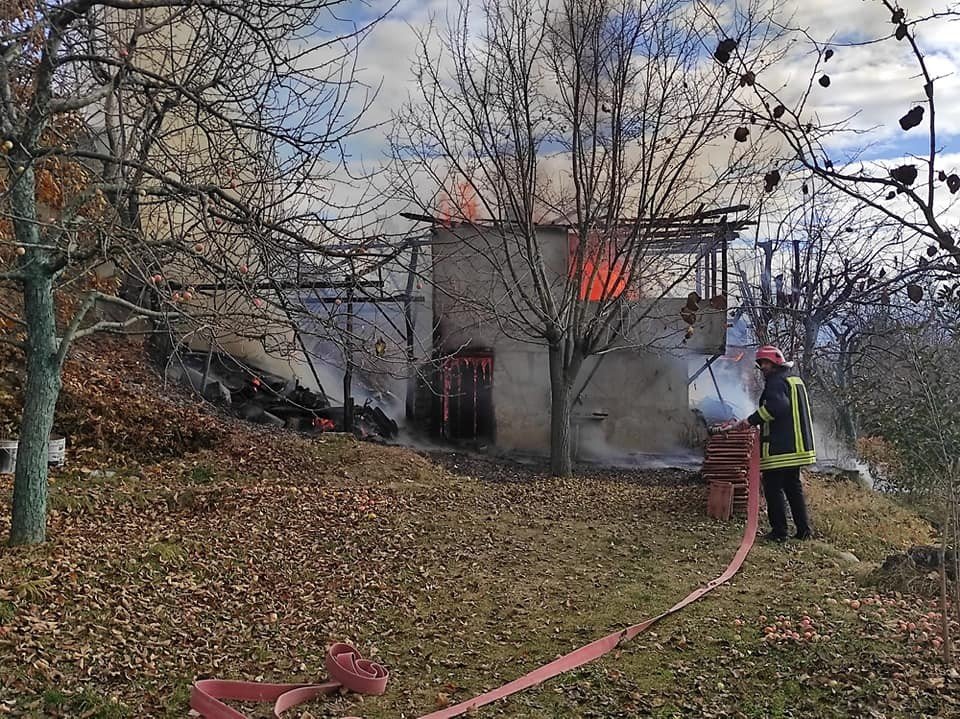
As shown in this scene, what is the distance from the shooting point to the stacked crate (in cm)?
882

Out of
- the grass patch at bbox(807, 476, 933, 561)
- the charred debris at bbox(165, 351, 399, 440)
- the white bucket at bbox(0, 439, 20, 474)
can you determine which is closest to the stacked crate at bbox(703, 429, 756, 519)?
the grass patch at bbox(807, 476, 933, 561)

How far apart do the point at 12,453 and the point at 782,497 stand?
845cm

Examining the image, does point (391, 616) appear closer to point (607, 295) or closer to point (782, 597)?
point (782, 597)

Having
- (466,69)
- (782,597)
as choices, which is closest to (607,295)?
(466,69)

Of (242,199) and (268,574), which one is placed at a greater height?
(242,199)

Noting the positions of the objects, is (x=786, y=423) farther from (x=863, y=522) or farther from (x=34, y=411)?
(x=34, y=411)

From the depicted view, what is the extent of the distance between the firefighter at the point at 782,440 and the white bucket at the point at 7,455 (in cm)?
812

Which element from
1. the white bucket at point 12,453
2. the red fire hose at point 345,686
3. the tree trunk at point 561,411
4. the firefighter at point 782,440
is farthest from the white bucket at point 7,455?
the firefighter at point 782,440

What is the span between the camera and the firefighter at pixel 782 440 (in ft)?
25.5

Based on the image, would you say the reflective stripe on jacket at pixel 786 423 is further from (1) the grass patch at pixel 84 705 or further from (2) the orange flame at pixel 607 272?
(1) the grass patch at pixel 84 705

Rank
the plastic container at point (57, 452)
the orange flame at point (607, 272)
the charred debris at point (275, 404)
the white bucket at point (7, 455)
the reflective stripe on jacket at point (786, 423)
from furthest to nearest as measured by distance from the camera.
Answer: the charred debris at point (275, 404) → the orange flame at point (607, 272) → the plastic container at point (57, 452) → the white bucket at point (7, 455) → the reflective stripe on jacket at point (786, 423)

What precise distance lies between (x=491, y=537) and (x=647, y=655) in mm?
3319

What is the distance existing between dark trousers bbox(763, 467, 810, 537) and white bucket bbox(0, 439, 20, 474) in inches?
326

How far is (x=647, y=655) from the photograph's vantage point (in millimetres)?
4820
